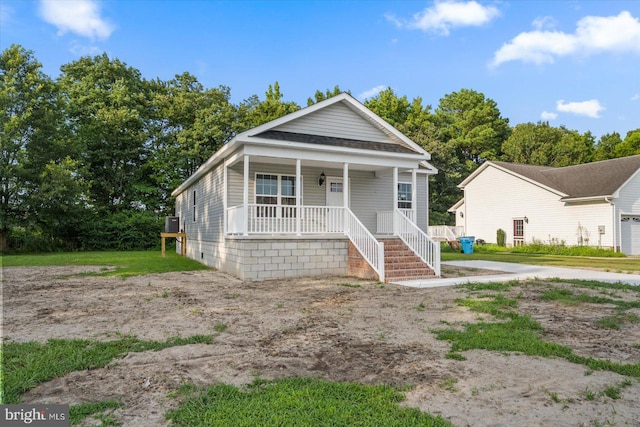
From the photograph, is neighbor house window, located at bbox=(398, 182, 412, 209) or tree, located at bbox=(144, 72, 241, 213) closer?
neighbor house window, located at bbox=(398, 182, 412, 209)

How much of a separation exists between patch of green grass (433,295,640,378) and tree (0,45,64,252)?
889 inches

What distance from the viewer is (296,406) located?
2.80m

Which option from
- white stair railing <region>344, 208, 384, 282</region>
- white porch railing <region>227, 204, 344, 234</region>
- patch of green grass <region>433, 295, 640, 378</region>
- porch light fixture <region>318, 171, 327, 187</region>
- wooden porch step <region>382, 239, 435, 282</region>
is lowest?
patch of green grass <region>433, 295, 640, 378</region>

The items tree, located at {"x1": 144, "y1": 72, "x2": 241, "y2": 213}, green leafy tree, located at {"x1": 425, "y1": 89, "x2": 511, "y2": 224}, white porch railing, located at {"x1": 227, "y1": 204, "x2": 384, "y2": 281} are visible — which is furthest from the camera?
green leafy tree, located at {"x1": 425, "y1": 89, "x2": 511, "y2": 224}

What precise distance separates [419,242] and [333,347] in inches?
302

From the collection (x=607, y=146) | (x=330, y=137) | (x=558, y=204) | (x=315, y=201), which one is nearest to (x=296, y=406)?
(x=330, y=137)

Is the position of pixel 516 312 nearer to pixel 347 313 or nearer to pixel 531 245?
pixel 347 313

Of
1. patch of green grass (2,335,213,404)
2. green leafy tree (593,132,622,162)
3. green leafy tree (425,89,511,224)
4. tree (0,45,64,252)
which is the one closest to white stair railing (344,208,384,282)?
patch of green grass (2,335,213,404)

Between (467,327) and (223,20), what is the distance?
13.9 meters

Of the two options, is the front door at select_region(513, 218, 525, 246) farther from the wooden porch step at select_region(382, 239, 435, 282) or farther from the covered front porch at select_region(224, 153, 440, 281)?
the wooden porch step at select_region(382, 239, 435, 282)

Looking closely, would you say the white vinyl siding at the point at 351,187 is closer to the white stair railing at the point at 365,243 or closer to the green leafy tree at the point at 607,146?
the white stair railing at the point at 365,243

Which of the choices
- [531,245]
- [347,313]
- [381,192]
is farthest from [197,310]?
[531,245]

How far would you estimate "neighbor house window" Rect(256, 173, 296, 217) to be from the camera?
12.6 m

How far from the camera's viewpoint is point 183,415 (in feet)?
8.82
